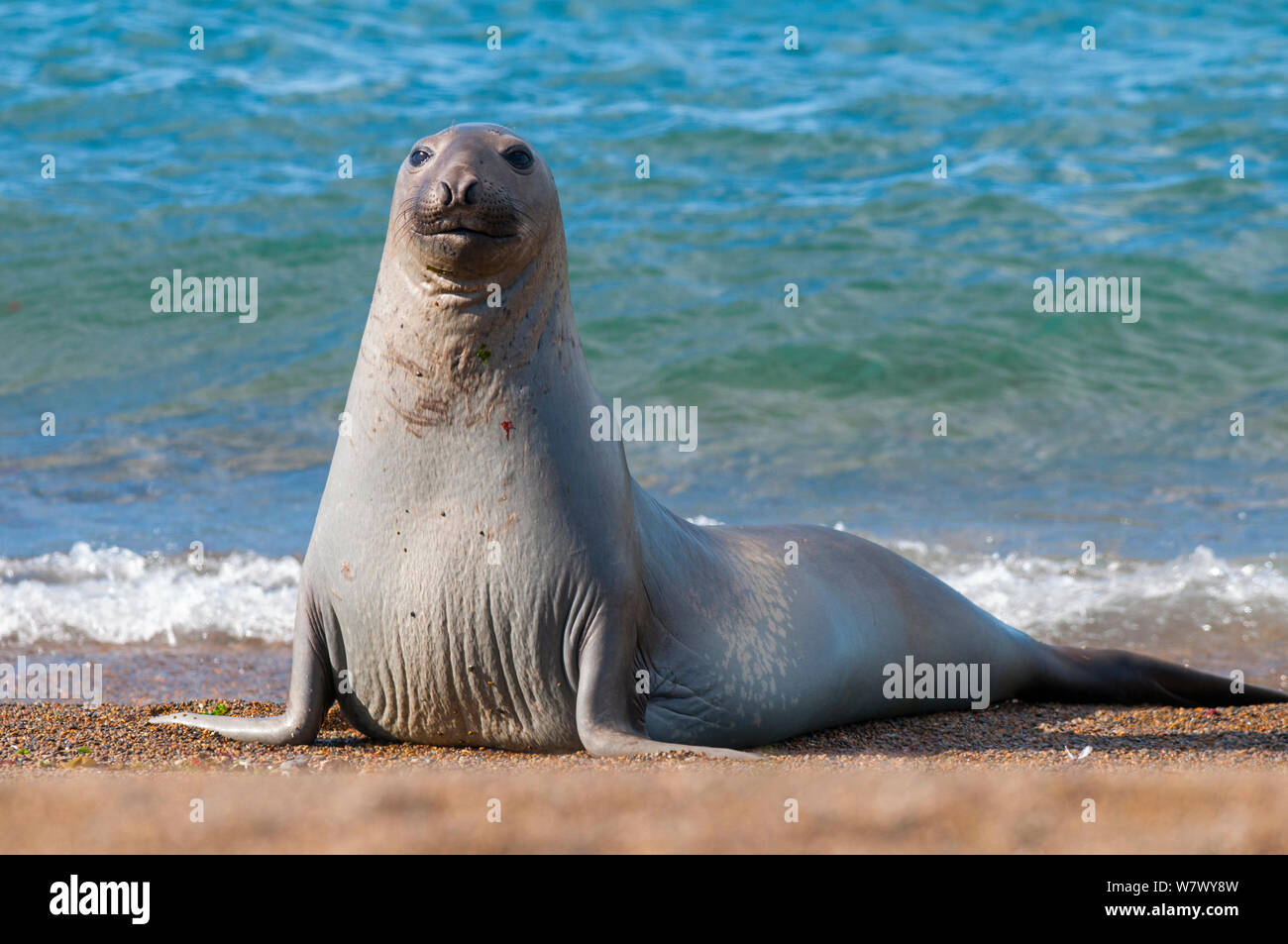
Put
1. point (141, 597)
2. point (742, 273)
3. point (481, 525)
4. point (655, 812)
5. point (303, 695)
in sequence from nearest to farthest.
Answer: point (655, 812) < point (481, 525) < point (303, 695) < point (141, 597) < point (742, 273)

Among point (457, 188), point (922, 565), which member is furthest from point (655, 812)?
point (922, 565)

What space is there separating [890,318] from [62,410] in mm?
6057

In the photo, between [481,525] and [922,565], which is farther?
[922,565]

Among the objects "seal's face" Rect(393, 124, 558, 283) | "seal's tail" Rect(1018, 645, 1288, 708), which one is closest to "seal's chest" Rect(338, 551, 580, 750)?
"seal's face" Rect(393, 124, 558, 283)

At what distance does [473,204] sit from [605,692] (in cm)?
137

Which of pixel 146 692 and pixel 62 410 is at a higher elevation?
pixel 62 410

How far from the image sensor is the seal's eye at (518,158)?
4.16m

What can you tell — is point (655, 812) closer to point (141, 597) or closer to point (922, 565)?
point (141, 597)

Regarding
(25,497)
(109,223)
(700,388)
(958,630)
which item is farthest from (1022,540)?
(109,223)

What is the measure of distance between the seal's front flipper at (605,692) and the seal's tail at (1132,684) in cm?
191

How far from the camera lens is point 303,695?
4.35m

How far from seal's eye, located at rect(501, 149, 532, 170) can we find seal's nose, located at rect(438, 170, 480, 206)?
0.61 feet

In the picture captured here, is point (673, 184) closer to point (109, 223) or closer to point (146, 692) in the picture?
point (109, 223)

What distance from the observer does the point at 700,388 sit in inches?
425
